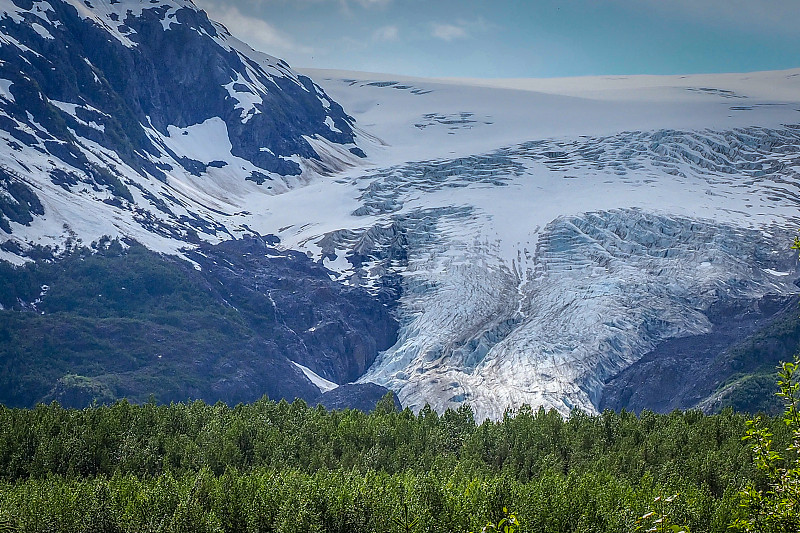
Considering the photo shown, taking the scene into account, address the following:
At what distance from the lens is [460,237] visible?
470 ft

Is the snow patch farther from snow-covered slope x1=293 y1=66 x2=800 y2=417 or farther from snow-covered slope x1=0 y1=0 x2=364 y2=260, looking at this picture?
snow-covered slope x1=0 y1=0 x2=364 y2=260

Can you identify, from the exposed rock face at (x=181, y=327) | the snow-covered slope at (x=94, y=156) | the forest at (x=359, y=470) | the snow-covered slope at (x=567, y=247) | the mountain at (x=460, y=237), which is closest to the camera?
the forest at (x=359, y=470)

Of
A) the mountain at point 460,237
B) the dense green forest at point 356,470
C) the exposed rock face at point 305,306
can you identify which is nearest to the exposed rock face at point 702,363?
the mountain at point 460,237

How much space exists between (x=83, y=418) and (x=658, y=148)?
130257 millimetres

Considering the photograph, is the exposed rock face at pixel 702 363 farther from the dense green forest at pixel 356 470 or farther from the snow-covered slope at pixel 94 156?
the snow-covered slope at pixel 94 156

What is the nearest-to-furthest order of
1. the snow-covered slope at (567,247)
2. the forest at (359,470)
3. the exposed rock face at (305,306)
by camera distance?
the forest at (359,470) < the snow-covered slope at (567,247) < the exposed rock face at (305,306)

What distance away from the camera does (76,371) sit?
111m

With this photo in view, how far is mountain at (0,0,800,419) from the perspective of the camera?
112 metres

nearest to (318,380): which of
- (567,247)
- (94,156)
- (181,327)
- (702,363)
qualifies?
(181,327)

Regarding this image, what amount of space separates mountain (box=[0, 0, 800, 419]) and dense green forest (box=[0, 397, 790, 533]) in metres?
40.0

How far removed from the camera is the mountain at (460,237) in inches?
4422

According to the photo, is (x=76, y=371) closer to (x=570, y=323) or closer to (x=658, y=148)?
(x=570, y=323)

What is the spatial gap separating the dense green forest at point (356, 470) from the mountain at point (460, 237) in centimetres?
3996

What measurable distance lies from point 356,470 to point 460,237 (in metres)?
95.7
